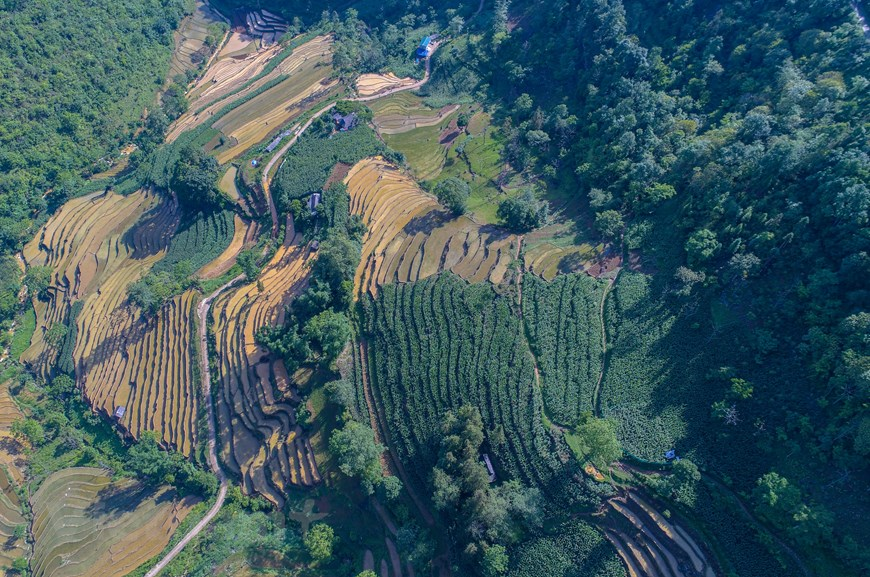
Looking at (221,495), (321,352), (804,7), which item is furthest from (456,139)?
(221,495)

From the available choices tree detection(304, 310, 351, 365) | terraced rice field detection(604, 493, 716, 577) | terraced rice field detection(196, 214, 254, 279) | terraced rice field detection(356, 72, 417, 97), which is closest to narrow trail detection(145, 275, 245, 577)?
terraced rice field detection(196, 214, 254, 279)

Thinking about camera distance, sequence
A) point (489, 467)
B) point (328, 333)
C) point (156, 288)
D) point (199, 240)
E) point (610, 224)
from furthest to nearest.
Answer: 1. point (199, 240)
2. point (156, 288)
3. point (610, 224)
4. point (328, 333)
5. point (489, 467)

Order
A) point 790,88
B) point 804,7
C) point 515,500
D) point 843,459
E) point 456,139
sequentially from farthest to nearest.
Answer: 1. point 456,139
2. point 804,7
3. point 790,88
4. point 515,500
5. point 843,459

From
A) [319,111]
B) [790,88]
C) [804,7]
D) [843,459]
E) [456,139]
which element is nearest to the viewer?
[843,459]

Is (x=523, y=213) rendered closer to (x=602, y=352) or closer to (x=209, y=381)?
(x=602, y=352)

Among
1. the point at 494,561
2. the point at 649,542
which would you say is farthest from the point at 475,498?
the point at 649,542

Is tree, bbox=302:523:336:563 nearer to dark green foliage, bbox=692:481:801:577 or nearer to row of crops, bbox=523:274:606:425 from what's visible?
row of crops, bbox=523:274:606:425

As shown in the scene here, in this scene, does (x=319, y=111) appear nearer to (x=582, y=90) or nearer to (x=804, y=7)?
(x=582, y=90)
